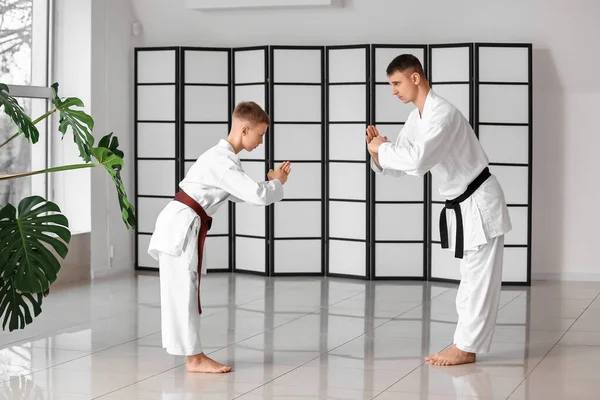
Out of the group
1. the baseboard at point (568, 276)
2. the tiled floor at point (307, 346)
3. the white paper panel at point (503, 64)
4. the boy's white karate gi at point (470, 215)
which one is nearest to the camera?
the tiled floor at point (307, 346)

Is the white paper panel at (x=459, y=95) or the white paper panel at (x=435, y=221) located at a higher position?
the white paper panel at (x=459, y=95)

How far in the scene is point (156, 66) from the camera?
8125 millimetres

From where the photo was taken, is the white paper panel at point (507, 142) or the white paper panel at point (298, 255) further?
the white paper panel at point (298, 255)

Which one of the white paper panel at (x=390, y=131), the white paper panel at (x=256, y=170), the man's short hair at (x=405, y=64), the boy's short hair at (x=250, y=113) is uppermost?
the man's short hair at (x=405, y=64)

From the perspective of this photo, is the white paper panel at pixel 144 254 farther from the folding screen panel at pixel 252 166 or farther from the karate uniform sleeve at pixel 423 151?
the karate uniform sleeve at pixel 423 151

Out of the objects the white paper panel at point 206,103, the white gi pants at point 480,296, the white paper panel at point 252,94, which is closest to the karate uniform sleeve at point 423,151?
the white gi pants at point 480,296

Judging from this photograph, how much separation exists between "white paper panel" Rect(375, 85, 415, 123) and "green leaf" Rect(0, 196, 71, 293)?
12.9ft

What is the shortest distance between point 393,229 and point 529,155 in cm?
126

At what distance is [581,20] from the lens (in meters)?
7.82

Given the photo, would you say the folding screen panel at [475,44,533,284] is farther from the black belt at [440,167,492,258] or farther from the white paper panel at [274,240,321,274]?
the black belt at [440,167,492,258]

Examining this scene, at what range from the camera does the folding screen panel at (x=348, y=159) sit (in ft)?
25.5

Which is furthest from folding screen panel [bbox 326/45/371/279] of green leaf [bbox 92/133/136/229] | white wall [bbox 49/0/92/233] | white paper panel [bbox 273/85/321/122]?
green leaf [bbox 92/133/136/229]

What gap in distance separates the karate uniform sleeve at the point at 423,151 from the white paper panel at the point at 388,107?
3.16 meters

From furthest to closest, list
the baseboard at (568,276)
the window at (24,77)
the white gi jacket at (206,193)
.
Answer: the baseboard at (568,276) < the window at (24,77) < the white gi jacket at (206,193)
